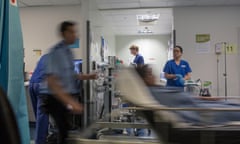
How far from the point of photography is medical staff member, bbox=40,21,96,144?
218 cm

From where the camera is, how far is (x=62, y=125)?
7.25 ft

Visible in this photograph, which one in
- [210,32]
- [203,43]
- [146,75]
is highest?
[210,32]

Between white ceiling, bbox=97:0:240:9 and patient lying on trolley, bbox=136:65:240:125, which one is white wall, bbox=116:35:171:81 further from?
patient lying on trolley, bbox=136:65:240:125

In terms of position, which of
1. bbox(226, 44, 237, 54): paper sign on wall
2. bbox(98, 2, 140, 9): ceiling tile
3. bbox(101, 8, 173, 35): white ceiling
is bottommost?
bbox(226, 44, 237, 54): paper sign on wall

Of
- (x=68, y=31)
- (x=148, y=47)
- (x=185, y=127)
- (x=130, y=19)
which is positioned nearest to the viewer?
(x=185, y=127)

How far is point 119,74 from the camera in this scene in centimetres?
181

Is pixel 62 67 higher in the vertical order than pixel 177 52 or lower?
lower

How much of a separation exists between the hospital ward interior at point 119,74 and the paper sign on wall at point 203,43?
0.07 feet

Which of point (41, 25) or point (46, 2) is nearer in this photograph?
point (46, 2)

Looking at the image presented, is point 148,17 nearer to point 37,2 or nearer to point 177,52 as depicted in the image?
point 37,2

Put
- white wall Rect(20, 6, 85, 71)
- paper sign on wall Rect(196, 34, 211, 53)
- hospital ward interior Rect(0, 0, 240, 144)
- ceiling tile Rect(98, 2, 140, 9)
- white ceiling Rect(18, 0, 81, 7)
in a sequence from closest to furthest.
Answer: hospital ward interior Rect(0, 0, 240, 144)
white ceiling Rect(18, 0, 81, 7)
ceiling tile Rect(98, 2, 140, 9)
paper sign on wall Rect(196, 34, 211, 53)
white wall Rect(20, 6, 85, 71)

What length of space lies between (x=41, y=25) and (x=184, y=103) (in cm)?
518

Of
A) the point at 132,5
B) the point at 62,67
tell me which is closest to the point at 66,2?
the point at 132,5

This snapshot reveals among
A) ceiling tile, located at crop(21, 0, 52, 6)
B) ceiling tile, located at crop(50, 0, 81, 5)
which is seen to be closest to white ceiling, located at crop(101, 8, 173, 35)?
ceiling tile, located at crop(50, 0, 81, 5)
